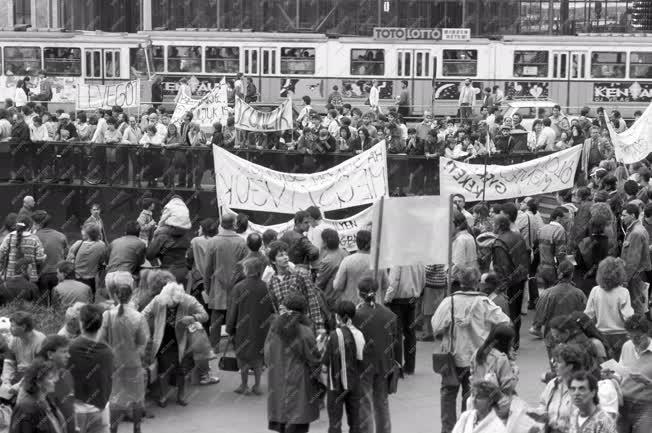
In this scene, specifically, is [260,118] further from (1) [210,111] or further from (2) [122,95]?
(2) [122,95]

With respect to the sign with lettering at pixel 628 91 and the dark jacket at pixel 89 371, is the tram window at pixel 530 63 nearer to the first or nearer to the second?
the sign with lettering at pixel 628 91

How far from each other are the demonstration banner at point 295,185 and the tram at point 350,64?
72.0ft

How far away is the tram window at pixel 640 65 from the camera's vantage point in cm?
4234

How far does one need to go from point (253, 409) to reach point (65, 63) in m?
34.3

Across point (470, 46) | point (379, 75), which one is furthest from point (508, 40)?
point (379, 75)

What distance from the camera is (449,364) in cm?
1178

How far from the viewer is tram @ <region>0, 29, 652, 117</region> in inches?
1636

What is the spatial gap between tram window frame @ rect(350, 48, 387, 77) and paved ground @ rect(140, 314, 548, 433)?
2931 cm

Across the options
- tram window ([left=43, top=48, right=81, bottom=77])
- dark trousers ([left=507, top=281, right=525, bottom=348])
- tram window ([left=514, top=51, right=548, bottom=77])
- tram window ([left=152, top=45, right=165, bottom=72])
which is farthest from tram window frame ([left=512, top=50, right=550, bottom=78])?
dark trousers ([left=507, top=281, right=525, bottom=348])

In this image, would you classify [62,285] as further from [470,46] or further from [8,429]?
A: [470,46]

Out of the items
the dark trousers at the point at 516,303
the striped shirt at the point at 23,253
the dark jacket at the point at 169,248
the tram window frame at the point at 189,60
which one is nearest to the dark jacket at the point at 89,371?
the dark jacket at the point at 169,248

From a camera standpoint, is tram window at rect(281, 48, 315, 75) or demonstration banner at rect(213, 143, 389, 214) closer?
demonstration banner at rect(213, 143, 389, 214)

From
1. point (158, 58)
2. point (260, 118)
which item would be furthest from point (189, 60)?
point (260, 118)

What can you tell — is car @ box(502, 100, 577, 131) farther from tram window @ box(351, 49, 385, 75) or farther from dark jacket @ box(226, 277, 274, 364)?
dark jacket @ box(226, 277, 274, 364)
